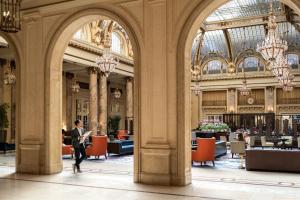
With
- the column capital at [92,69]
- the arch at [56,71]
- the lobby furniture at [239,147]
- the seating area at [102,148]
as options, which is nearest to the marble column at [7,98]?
the column capital at [92,69]

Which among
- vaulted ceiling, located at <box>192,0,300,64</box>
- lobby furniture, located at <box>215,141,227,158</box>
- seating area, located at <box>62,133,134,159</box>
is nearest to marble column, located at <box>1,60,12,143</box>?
seating area, located at <box>62,133,134,159</box>

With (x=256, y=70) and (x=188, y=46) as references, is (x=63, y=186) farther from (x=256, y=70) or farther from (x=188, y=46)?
(x=256, y=70)

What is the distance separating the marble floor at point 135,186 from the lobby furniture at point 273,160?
0.39m

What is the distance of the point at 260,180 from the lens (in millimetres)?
8070

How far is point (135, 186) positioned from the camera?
7.10 meters

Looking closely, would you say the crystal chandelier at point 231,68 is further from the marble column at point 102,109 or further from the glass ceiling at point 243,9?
the marble column at point 102,109

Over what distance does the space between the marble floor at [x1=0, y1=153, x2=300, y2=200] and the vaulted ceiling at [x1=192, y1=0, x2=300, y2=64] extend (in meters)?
12.4


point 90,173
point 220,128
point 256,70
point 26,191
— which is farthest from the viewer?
point 256,70

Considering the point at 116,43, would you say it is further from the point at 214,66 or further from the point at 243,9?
the point at 214,66

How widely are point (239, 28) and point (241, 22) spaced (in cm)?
132

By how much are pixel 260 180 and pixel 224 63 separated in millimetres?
20863

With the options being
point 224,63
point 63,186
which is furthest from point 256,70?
point 63,186

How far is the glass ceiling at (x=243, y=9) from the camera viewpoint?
64.8ft

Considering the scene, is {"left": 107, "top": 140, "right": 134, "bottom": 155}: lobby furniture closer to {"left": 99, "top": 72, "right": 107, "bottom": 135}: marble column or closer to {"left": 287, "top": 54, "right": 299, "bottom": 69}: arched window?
{"left": 99, "top": 72, "right": 107, "bottom": 135}: marble column
